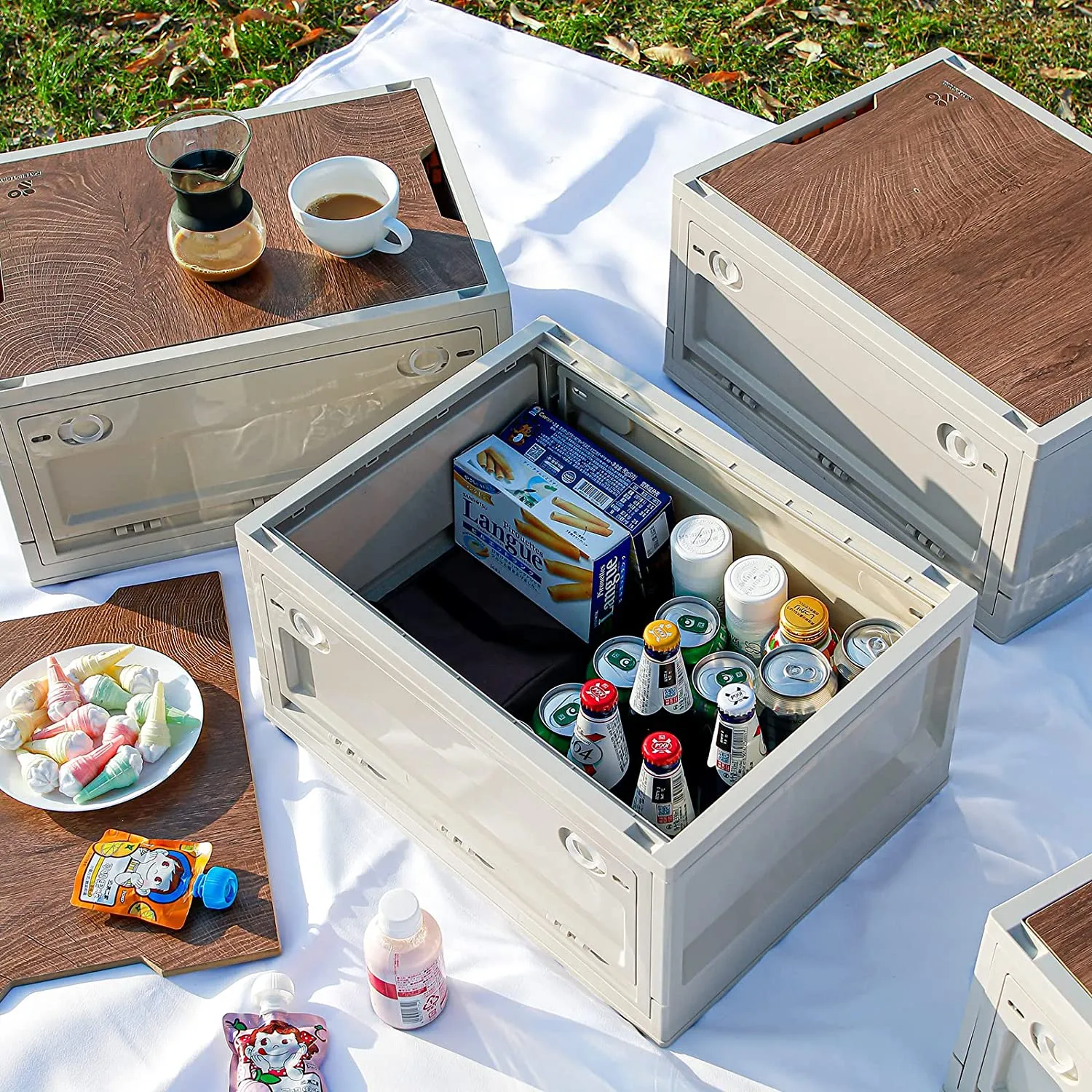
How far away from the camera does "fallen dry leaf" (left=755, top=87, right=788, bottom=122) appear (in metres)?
2.44

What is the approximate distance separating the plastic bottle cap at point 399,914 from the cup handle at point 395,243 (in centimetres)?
68

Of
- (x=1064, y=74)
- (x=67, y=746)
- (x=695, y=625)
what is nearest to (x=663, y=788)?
(x=695, y=625)

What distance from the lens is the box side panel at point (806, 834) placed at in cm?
109

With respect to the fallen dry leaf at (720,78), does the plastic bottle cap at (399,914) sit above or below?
above

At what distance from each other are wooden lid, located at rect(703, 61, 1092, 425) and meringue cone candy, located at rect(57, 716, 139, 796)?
786 millimetres

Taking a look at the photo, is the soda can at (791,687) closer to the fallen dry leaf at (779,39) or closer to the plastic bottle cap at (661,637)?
the plastic bottle cap at (661,637)

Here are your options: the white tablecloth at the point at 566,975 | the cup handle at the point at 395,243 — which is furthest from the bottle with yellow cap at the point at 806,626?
the cup handle at the point at 395,243

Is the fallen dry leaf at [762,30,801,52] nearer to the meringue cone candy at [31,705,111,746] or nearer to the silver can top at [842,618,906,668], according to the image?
the silver can top at [842,618,906,668]

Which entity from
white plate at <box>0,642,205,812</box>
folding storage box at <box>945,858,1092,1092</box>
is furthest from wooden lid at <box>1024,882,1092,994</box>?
white plate at <box>0,642,205,812</box>

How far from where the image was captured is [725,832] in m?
1.05

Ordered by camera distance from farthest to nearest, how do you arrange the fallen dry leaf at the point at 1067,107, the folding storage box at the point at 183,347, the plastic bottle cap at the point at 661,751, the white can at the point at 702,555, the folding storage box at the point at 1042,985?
the fallen dry leaf at the point at 1067,107, the folding storage box at the point at 183,347, the white can at the point at 702,555, the plastic bottle cap at the point at 661,751, the folding storage box at the point at 1042,985

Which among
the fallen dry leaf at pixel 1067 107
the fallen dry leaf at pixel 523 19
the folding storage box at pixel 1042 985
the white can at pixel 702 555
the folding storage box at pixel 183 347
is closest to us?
the folding storage box at pixel 1042 985

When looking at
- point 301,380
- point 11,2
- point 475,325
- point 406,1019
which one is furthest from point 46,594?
point 11,2

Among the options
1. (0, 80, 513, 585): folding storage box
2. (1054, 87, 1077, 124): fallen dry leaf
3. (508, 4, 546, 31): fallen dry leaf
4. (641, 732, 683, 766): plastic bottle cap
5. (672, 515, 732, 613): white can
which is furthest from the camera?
(508, 4, 546, 31): fallen dry leaf
